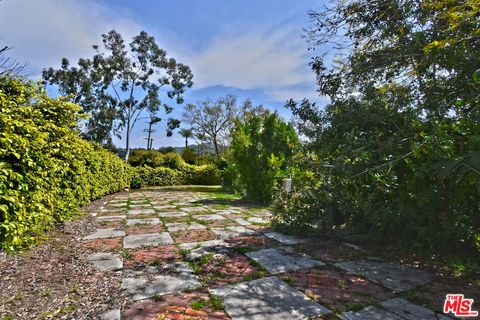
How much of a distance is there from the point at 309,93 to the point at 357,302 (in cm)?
368

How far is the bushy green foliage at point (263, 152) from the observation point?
868cm

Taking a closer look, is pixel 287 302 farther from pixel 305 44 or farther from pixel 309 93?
pixel 305 44

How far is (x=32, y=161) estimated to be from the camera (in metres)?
2.76

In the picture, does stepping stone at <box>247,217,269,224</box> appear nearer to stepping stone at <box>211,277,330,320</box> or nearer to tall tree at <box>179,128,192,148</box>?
stepping stone at <box>211,277,330,320</box>

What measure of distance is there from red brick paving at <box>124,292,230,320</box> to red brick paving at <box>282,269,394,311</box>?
85 centimetres

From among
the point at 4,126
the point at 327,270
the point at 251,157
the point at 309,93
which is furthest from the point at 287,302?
the point at 251,157

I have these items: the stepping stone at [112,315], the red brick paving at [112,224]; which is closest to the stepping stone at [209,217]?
the red brick paving at [112,224]

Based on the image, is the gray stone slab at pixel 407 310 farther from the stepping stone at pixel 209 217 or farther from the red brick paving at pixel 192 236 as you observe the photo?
the stepping stone at pixel 209 217

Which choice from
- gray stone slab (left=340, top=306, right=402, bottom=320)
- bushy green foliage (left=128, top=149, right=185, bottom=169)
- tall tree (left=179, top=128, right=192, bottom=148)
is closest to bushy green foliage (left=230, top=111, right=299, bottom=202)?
gray stone slab (left=340, top=306, right=402, bottom=320)

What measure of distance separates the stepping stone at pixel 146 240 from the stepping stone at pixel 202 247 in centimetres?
36

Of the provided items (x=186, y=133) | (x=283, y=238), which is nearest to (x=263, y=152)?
(x=283, y=238)

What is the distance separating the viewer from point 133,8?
784 centimetres

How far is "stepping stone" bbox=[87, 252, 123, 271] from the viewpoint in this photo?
2.92 metres

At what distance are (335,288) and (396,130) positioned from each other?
7.39ft
